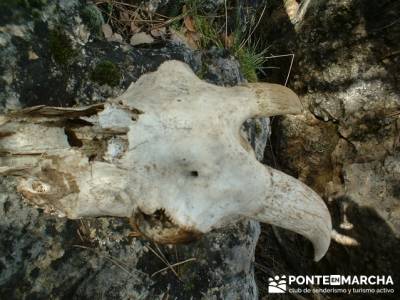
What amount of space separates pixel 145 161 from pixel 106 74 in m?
1.10

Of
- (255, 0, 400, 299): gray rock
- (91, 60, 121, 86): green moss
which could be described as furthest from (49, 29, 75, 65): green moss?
(255, 0, 400, 299): gray rock

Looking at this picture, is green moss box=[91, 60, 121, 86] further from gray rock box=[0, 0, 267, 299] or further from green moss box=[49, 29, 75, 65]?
green moss box=[49, 29, 75, 65]

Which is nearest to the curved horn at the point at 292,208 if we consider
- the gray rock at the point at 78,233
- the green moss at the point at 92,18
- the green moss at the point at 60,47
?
the gray rock at the point at 78,233

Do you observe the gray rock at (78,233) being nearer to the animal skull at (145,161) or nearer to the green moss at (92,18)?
the green moss at (92,18)

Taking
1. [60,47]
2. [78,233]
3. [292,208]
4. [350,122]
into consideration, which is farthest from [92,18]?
[350,122]

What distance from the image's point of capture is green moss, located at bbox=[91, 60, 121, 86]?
2.69 m

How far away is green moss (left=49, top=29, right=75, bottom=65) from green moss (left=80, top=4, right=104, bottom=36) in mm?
195

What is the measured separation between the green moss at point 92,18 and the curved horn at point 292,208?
1531 millimetres

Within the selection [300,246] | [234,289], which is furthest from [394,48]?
[234,289]

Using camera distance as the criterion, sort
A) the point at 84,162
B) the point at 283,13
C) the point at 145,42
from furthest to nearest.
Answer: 1. the point at 283,13
2. the point at 145,42
3. the point at 84,162

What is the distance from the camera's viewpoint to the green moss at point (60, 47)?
2.55 m

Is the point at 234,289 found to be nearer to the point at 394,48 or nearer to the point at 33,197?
the point at 33,197

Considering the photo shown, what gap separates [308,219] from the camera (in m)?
2.06

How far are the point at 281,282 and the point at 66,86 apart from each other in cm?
297
